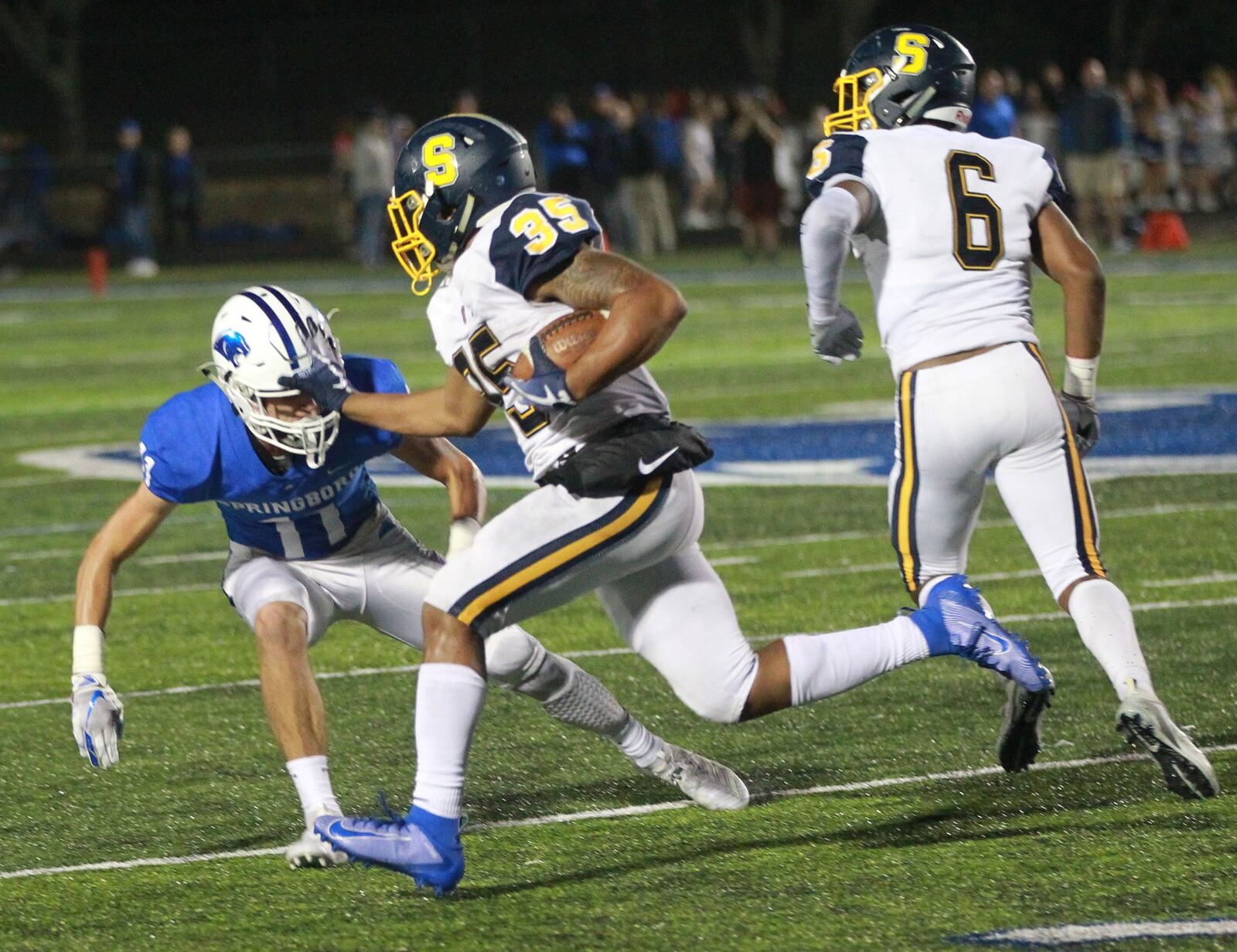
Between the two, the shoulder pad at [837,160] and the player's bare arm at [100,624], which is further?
the shoulder pad at [837,160]

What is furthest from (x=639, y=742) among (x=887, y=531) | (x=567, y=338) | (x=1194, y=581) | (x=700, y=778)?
(x=887, y=531)

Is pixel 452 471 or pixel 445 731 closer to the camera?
pixel 445 731

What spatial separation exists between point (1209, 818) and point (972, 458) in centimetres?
91

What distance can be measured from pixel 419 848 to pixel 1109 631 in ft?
5.11

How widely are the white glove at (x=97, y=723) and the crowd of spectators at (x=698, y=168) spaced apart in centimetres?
1786

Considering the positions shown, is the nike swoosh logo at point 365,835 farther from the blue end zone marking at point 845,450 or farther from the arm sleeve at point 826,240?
the blue end zone marking at point 845,450

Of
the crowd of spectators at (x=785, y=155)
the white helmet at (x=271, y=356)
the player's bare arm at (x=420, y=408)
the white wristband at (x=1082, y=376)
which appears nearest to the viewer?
the player's bare arm at (x=420, y=408)

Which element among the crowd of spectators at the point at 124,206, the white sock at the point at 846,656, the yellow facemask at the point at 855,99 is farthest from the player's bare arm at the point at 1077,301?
Result: the crowd of spectators at the point at 124,206

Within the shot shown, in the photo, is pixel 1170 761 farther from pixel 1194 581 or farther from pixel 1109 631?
pixel 1194 581

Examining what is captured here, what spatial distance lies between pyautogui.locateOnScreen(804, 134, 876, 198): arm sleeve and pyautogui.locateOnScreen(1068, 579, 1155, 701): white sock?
1.01 meters

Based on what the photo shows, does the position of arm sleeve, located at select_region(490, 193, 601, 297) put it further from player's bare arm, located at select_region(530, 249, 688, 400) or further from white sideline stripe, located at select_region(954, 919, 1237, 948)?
white sideline stripe, located at select_region(954, 919, 1237, 948)

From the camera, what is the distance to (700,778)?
193 inches

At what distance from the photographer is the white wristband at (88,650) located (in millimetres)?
4652

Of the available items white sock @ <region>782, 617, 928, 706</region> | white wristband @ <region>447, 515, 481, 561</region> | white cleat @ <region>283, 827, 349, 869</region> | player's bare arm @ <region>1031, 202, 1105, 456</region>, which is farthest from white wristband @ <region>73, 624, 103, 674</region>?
player's bare arm @ <region>1031, 202, 1105, 456</region>
